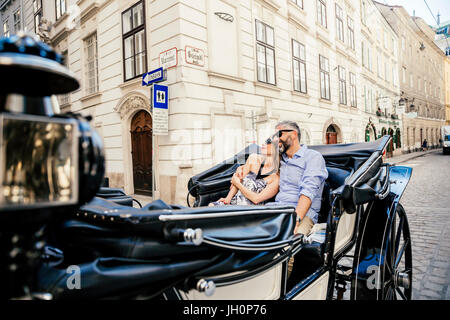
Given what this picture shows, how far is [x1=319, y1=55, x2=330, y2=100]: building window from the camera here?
37.7 feet

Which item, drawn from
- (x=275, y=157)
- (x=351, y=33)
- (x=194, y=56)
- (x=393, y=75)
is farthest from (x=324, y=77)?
(x=393, y=75)

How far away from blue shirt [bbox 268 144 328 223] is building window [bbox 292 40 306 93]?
8.06 metres

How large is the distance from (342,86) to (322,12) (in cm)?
376

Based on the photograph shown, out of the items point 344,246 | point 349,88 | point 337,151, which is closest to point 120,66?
point 337,151

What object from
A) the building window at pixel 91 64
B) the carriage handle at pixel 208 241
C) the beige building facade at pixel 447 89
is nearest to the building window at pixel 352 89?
the beige building facade at pixel 447 89

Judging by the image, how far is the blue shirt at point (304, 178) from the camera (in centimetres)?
218

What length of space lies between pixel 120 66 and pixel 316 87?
7.38 meters

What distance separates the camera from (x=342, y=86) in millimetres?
13555

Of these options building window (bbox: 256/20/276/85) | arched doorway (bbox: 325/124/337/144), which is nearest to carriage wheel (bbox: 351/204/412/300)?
building window (bbox: 256/20/276/85)

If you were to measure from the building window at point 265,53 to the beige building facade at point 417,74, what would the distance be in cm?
1495

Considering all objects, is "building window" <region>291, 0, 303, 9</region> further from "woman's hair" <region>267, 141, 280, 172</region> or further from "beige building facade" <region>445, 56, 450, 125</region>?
"beige building facade" <region>445, 56, 450, 125</region>

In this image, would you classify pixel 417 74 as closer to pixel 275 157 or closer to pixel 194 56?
pixel 194 56

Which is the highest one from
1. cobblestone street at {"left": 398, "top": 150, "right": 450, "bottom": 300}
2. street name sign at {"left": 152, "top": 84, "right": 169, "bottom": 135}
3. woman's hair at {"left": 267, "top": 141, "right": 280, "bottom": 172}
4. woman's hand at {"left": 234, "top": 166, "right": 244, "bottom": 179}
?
street name sign at {"left": 152, "top": 84, "right": 169, "bottom": 135}
